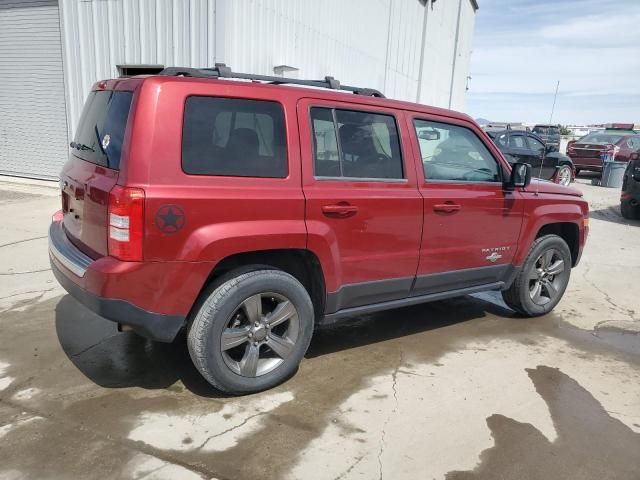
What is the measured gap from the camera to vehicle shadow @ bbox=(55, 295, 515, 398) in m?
3.54

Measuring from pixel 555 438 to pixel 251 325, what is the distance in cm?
191

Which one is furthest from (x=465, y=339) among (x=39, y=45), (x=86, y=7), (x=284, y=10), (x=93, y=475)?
(x=39, y=45)

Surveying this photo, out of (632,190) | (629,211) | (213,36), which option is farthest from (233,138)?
(629,211)

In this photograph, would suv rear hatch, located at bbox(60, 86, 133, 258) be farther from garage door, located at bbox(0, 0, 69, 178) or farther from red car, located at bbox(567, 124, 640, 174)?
red car, located at bbox(567, 124, 640, 174)

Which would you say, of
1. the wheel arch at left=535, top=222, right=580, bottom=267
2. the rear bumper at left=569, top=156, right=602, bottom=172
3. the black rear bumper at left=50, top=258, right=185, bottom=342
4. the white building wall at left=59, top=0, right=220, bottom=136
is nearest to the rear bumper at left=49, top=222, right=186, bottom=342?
the black rear bumper at left=50, top=258, right=185, bottom=342

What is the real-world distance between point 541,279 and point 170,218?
368 cm

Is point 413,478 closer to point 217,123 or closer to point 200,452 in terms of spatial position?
point 200,452

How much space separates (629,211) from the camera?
10.8 metres

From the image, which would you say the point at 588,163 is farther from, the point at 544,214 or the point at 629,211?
the point at 544,214

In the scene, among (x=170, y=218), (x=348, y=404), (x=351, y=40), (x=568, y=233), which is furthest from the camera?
(x=351, y=40)

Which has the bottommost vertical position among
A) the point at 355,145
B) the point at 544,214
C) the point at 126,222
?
the point at 544,214

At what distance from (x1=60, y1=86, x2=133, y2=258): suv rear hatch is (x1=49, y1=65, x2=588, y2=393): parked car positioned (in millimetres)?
16

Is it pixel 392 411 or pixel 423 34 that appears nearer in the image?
pixel 392 411

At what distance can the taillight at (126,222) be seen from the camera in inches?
108
